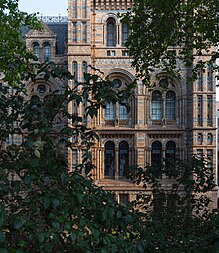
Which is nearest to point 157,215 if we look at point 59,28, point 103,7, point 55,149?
point 55,149

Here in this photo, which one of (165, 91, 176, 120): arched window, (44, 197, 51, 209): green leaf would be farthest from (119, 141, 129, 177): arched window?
(44, 197, 51, 209): green leaf

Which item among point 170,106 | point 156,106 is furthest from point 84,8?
point 170,106

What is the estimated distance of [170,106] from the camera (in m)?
24.0

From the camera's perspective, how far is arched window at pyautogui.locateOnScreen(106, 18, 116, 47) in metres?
23.8

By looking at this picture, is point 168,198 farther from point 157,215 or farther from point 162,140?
point 162,140

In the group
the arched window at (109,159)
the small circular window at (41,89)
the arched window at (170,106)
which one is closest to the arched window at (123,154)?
the arched window at (109,159)

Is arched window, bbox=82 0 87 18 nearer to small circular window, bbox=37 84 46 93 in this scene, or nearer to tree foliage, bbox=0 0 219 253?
small circular window, bbox=37 84 46 93

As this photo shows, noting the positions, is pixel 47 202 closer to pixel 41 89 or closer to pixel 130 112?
pixel 130 112

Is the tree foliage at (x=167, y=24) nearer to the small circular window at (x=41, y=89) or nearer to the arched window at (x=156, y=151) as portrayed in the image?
the arched window at (x=156, y=151)

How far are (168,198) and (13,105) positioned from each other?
427cm

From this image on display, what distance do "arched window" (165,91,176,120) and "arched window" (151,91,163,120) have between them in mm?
468

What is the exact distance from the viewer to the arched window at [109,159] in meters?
23.6

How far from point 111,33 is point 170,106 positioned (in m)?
6.30

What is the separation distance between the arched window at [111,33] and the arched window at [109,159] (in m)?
6.63
